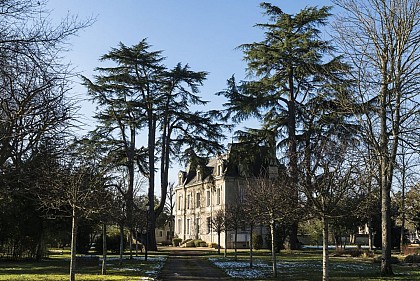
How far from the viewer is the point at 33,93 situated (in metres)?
7.91

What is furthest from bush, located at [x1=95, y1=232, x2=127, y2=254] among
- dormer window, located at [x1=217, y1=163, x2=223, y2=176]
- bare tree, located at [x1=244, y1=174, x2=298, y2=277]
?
bare tree, located at [x1=244, y1=174, x2=298, y2=277]

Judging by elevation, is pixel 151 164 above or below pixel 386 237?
above

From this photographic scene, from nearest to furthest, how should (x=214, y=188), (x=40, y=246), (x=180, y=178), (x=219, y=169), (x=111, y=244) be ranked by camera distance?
(x=40, y=246), (x=111, y=244), (x=214, y=188), (x=219, y=169), (x=180, y=178)

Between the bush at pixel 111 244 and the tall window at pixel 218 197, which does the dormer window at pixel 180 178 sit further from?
the bush at pixel 111 244

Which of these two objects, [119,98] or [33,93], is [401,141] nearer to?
[33,93]

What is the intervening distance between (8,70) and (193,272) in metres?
16.3

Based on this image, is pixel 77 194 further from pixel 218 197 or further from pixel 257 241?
pixel 218 197

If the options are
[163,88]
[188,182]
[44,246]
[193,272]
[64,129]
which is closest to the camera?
[64,129]

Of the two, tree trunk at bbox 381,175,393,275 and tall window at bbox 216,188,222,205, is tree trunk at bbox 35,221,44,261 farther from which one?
tall window at bbox 216,188,222,205

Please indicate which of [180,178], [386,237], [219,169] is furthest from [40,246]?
[180,178]

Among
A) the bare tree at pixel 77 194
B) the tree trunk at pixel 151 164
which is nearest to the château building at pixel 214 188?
the tree trunk at pixel 151 164

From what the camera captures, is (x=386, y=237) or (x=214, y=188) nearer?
(x=386, y=237)

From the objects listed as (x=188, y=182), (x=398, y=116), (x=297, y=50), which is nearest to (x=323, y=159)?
(x=398, y=116)

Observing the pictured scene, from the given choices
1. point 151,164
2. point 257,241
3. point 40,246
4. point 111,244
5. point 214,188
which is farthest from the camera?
point 257,241
